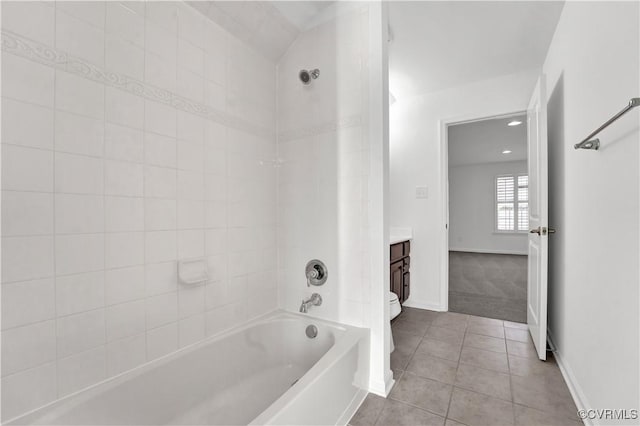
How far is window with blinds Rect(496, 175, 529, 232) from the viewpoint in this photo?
6.95m

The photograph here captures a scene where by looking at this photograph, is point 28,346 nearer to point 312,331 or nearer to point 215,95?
point 312,331

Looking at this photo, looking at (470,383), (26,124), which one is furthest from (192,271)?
(470,383)

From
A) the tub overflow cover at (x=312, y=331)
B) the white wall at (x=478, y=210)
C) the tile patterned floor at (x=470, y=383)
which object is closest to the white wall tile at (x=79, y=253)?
the tub overflow cover at (x=312, y=331)

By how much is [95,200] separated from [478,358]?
2.46 metres

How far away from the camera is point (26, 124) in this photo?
0.96 m

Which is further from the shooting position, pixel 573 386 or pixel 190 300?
pixel 573 386

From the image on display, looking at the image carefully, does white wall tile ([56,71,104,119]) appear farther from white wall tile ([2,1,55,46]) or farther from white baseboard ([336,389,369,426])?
white baseboard ([336,389,369,426])

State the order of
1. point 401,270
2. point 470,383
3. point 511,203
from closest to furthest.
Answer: point 470,383 → point 401,270 → point 511,203

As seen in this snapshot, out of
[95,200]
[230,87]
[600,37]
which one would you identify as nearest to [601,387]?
[600,37]

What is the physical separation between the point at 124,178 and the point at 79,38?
0.55 m

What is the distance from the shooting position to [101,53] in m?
1.13

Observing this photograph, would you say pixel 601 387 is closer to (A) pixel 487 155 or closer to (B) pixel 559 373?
(B) pixel 559 373

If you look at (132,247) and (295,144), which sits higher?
(295,144)

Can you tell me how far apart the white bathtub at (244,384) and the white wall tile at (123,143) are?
3.11ft
